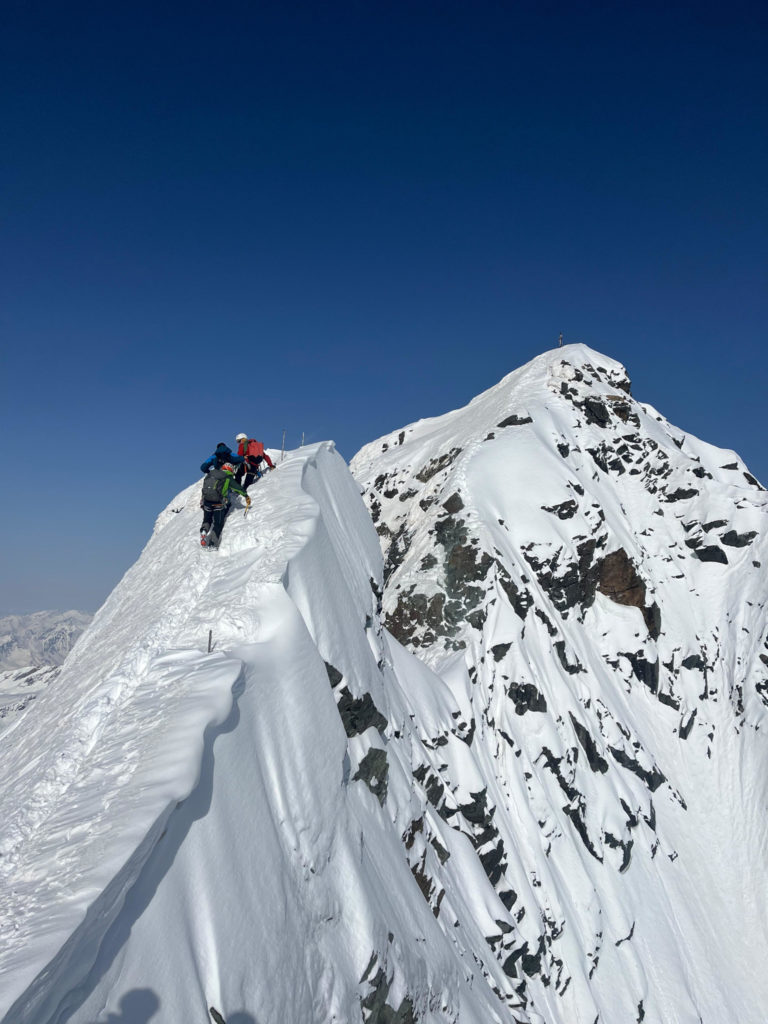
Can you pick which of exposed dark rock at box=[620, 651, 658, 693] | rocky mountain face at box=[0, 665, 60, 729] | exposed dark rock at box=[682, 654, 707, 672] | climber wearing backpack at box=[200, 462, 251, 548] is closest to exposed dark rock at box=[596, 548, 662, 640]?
exposed dark rock at box=[620, 651, 658, 693]

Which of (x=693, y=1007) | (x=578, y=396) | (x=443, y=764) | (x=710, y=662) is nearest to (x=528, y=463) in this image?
(x=578, y=396)

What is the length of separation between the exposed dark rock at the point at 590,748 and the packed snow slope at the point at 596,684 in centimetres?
12

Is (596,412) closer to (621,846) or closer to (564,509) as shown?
(564,509)

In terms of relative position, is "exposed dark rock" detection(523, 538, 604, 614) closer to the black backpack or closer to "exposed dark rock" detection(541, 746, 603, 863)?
"exposed dark rock" detection(541, 746, 603, 863)

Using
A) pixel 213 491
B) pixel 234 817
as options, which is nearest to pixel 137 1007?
pixel 234 817

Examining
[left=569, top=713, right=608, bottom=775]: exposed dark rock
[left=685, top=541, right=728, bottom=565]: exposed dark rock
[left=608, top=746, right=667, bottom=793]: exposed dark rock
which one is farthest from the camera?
[left=685, top=541, right=728, bottom=565]: exposed dark rock

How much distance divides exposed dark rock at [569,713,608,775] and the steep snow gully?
0.13 m

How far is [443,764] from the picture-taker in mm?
23344

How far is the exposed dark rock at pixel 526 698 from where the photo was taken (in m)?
31.8

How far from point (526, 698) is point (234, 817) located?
27.7 meters

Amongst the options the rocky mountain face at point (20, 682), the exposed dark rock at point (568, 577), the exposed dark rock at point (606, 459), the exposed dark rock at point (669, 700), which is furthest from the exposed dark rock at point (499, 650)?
the rocky mountain face at point (20, 682)

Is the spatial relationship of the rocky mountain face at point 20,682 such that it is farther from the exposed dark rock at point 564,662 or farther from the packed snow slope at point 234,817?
the packed snow slope at point 234,817

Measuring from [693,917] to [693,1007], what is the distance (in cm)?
470

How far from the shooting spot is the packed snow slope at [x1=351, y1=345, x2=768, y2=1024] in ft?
90.5
